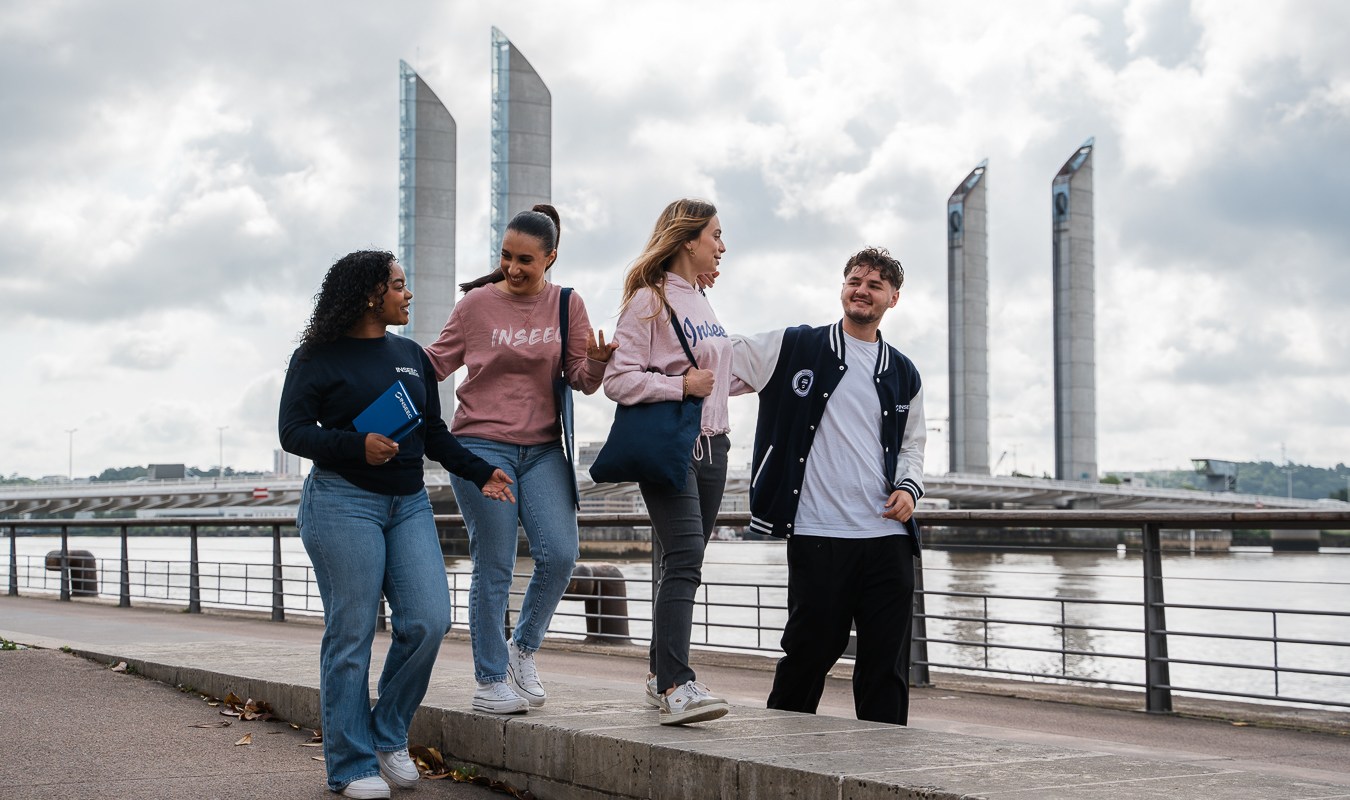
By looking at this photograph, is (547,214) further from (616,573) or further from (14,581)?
(14,581)

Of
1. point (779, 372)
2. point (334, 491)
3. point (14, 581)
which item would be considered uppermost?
point (779, 372)

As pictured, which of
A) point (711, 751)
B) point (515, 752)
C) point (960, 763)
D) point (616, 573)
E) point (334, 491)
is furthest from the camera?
point (616, 573)

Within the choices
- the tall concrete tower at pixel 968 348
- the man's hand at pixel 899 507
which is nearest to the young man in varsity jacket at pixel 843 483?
→ the man's hand at pixel 899 507

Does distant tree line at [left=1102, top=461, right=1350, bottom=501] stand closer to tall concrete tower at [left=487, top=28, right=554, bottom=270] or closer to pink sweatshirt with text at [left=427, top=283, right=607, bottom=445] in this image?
tall concrete tower at [left=487, top=28, right=554, bottom=270]

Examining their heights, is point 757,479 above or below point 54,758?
above

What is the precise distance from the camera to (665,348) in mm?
3508

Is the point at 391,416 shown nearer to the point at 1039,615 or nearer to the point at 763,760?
the point at 763,760

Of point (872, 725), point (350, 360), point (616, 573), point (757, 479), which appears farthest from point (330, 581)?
point (616, 573)

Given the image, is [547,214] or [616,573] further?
[616,573]

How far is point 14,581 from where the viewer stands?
15438 millimetres

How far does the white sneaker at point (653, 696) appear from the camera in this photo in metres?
3.49

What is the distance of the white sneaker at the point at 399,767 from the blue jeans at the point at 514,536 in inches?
12.2

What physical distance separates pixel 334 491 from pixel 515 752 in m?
0.86

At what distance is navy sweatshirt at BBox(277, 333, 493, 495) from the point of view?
10.8 ft
